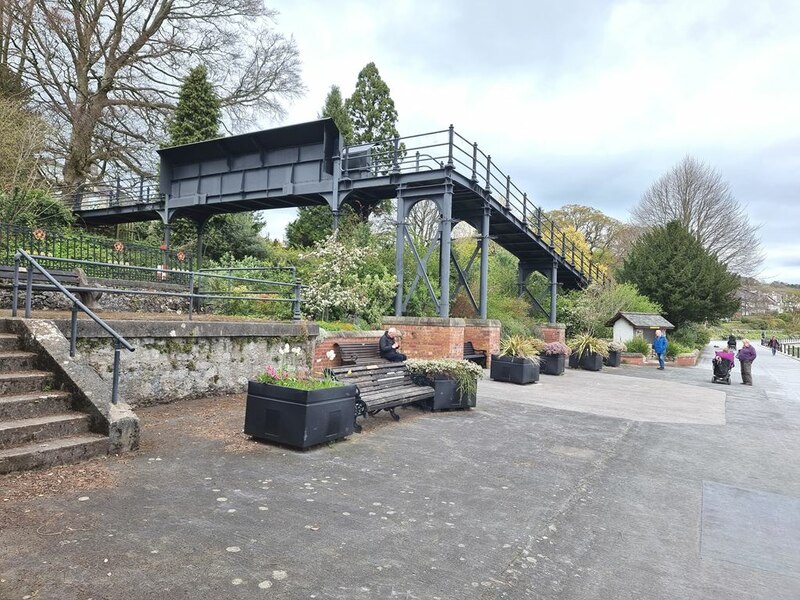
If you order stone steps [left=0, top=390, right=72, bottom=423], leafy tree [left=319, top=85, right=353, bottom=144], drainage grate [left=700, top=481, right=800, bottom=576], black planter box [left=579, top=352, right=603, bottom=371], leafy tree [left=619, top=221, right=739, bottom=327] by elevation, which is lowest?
drainage grate [left=700, top=481, right=800, bottom=576]

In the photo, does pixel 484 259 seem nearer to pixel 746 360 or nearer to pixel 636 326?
pixel 746 360

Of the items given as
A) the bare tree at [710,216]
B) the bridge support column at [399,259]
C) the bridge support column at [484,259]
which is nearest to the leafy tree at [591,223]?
the bare tree at [710,216]

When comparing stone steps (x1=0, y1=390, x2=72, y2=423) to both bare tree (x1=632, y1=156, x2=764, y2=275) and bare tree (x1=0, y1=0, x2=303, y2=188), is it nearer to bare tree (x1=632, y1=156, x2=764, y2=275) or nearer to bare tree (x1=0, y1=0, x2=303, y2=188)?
bare tree (x1=0, y1=0, x2=303, y2=188)

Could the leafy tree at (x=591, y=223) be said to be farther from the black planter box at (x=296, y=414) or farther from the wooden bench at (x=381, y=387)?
the black planter box at (x=296, y=414)

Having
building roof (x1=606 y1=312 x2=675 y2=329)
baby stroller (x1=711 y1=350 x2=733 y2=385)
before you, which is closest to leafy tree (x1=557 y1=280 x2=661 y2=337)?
building roof (x1=606 y1=312 x2=675 y2=329)

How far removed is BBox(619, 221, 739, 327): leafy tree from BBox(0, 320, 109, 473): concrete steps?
29.3 m

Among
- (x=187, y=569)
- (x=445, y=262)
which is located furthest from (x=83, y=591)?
(x=445, y=262)

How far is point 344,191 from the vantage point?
15.1 m

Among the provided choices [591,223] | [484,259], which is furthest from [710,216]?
[484,259]

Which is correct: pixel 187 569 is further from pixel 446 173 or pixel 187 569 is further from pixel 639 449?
pixel 446 173

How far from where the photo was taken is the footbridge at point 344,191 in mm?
13695

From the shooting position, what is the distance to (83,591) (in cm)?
261

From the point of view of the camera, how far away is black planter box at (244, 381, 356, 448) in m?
5.43

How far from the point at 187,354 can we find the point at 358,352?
11.7ft
